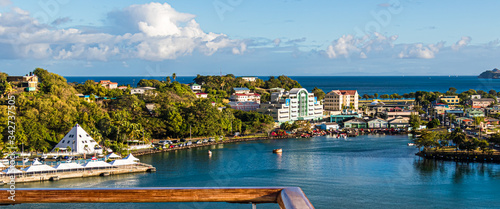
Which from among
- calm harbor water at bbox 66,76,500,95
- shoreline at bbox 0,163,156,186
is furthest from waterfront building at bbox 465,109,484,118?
calm harbor water at bbox 66,76,500,95

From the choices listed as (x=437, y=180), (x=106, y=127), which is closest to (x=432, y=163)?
(x=437, y=180)

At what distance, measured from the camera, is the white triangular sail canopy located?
15.8 metres

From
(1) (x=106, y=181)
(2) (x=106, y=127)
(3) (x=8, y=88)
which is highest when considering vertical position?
(3) (x=8, y=88)

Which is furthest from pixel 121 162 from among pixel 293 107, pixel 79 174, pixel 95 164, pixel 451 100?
pixel 451 100

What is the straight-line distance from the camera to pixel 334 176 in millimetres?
13336

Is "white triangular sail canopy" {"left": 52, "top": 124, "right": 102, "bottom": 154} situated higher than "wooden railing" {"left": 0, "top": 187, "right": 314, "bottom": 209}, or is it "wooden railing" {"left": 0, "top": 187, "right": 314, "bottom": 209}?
"wooden railing" {"left": 0, "top": 187, "right": 314, "bottom": 209}

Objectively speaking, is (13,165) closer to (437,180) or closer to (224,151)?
(224,151)

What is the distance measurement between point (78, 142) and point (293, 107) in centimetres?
1551

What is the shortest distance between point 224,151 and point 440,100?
24116 mm

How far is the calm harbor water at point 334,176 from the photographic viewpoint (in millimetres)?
10531

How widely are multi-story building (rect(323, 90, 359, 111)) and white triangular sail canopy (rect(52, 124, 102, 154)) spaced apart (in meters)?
21.5

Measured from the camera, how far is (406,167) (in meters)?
14.9

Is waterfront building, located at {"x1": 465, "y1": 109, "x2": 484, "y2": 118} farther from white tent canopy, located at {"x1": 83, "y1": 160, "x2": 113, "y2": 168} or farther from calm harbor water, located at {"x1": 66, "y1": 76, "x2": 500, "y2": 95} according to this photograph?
calm harbor water, located at {"x1": 66, "y1": 76, "x2": 500, "y2": 95}

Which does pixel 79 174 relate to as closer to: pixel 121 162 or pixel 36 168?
pixel 36 168
